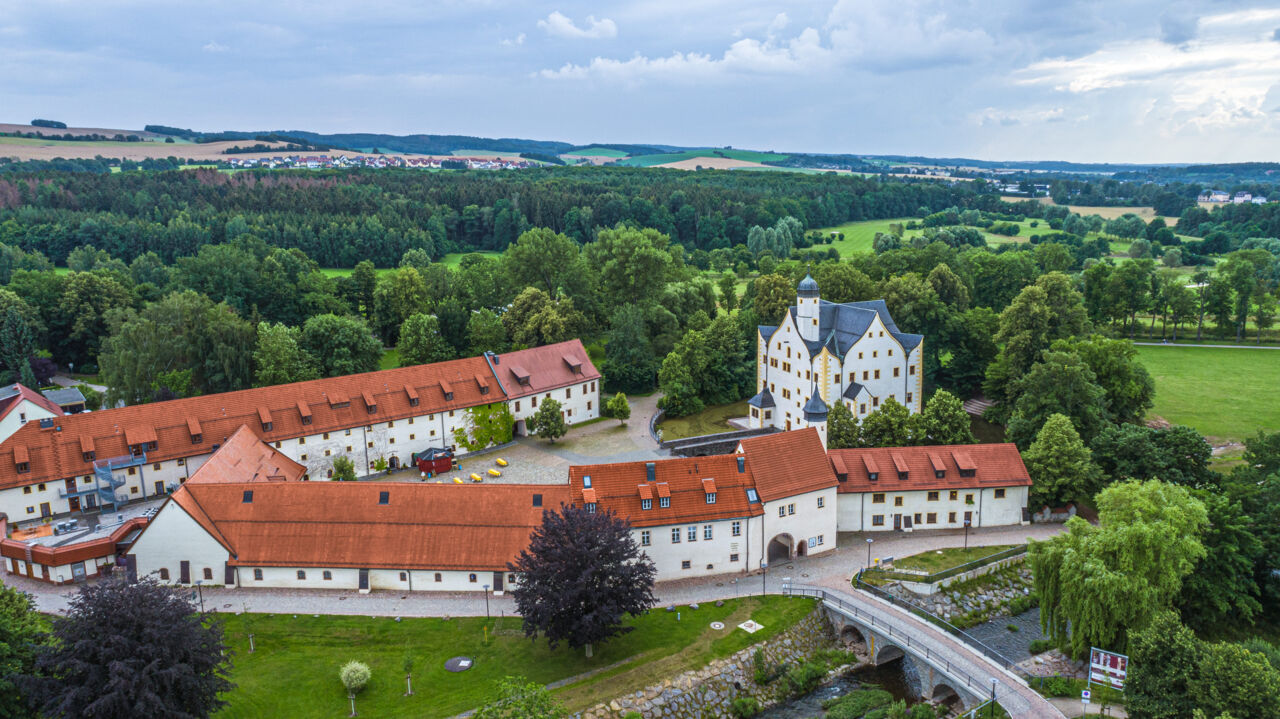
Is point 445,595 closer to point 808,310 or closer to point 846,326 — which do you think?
point 808,310

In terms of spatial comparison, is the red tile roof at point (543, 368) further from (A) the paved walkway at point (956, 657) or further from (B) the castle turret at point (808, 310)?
(A) the paved walkway at point (956, 657)

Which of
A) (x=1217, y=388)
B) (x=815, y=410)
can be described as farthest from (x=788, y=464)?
(x=1217, y=388)

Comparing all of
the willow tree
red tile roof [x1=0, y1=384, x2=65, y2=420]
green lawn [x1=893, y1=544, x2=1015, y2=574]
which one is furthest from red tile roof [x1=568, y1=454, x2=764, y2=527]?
red tile roof [x1=0, y1=384, x2=65, y2=420]

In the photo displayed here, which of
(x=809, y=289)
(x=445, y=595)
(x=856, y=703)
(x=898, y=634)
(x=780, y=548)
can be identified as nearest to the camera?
(x=856, y=703)

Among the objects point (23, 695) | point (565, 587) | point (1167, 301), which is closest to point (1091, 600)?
point (565, 587)

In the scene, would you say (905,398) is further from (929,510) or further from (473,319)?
(473,319)

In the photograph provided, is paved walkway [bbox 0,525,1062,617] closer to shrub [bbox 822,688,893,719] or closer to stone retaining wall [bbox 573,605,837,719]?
stone retaining wall [bbox 573,605,837,719]
